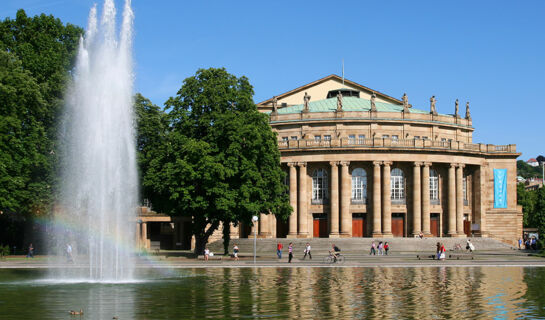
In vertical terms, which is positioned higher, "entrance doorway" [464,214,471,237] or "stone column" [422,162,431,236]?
"stone column" [422,162,431,236]

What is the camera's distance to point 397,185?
86.4m

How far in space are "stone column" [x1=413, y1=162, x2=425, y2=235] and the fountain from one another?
51178 mm

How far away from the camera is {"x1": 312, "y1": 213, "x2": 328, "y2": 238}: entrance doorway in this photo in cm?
8581

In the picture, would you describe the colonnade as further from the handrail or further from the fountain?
the fountain

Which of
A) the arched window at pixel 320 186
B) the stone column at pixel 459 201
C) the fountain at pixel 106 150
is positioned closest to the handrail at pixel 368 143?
the stone column at pixel 459 201

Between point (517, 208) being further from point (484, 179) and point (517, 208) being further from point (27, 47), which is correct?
point (27, 47)

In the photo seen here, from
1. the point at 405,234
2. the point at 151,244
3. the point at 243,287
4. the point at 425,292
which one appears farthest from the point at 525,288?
the point at 151,244

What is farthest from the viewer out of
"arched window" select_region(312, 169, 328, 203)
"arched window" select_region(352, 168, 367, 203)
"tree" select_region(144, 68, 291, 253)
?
"arched window" select_region(312, 169, 328, 203)

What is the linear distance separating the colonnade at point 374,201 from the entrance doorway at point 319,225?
75cm

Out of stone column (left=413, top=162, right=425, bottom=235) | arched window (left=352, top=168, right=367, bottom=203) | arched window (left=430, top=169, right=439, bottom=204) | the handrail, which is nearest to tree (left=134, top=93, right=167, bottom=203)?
the handrail

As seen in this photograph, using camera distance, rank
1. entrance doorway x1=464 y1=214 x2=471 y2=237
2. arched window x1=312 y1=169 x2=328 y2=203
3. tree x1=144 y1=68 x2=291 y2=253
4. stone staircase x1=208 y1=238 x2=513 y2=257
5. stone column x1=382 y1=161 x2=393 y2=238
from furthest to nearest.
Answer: entrance doorway x1=464 y1=214 x2=471 y2=237 < arched window x1=312 y1=169 x2=328 y2=203 < stone column x1=382 y1=161 x2=393 y2=238 < stone staircase x1=208 y1=238 x2=513 y2=257 < tree x1=144 y1=68 x2=291 y2=253

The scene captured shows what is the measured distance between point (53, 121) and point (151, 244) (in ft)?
98.8

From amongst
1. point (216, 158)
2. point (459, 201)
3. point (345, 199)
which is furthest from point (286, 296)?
point (459, 201)

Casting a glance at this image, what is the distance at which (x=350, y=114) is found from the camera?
88.6m
